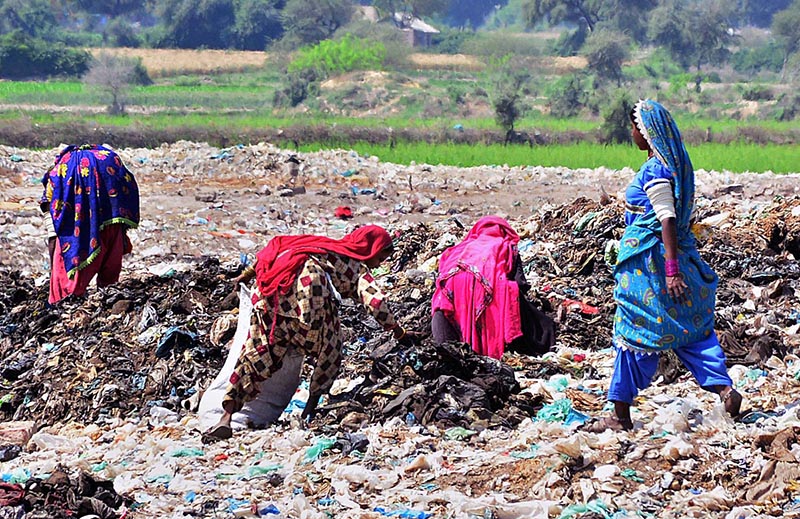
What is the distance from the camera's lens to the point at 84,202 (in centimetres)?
727

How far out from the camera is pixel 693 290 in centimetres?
439

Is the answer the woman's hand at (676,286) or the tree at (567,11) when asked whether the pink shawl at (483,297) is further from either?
the tree at (567,11)

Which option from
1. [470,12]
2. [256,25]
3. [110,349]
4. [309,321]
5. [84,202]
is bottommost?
[110,349]

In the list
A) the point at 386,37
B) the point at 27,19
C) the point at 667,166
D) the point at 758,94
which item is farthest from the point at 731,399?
the point at 27,19

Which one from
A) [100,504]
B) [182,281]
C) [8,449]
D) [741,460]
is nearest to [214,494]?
[100,504]

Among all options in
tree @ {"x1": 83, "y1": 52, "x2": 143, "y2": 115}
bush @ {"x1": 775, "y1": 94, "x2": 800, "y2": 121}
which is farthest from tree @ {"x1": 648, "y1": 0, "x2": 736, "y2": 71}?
tree @ {"x1": 83, "y1": 52, "x2": 143, "y2": 115}

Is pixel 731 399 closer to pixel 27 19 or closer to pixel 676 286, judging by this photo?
pixel 676 286

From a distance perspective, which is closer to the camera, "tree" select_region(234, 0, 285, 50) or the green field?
the green field

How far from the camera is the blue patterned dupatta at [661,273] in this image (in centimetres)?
434

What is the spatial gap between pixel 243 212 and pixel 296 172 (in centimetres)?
297

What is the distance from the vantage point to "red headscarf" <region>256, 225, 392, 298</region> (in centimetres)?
476

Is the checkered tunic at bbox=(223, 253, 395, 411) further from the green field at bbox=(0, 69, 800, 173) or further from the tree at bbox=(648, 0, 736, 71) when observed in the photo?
the tree at bbox=(648, 0, 736, 71)

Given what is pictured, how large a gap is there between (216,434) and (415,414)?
0.88 meters

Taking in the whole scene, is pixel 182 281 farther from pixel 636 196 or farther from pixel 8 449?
pixel 636 196
